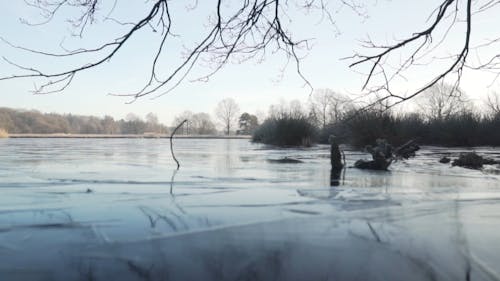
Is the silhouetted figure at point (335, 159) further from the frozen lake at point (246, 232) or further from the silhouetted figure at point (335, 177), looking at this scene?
the frozen lake at point (246, 232)

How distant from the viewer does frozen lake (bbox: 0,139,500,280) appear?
3.76 metres

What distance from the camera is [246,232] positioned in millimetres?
5082

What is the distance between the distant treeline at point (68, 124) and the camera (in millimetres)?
103812

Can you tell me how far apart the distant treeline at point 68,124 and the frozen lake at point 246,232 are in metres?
97.6

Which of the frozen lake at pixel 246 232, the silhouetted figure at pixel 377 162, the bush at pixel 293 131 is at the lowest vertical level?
the frozen lake at pixel 246 232

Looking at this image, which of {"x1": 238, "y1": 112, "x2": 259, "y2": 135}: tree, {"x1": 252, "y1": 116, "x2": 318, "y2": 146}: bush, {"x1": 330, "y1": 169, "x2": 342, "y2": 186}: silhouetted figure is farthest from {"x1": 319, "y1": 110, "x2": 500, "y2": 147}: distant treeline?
{"x1": 238, "y1": 112, "x2": 259, "y2": 135}: tree

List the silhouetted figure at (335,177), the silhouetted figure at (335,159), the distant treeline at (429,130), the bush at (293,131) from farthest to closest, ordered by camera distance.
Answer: the bush at (293,131) < the distant treeline at (429,130) < the silhouetted figure at (335,159) < the silhouetted figure at (335,177)

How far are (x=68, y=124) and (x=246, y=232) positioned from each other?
406 feet

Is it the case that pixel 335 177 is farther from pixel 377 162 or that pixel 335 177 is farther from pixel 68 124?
pixel 68 124

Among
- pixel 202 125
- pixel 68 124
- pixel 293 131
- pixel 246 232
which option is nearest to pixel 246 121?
pixel 202 125

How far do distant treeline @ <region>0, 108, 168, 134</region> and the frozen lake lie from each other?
97.6 meters

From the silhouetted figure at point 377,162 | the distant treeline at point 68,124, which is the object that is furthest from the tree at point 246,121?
the silhouetted figure at point 377,162

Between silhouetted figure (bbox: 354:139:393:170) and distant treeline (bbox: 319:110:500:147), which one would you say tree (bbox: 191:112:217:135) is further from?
silhouetted figure (bbox: 354:139:393:170)

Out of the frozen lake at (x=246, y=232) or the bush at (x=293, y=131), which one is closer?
the frozen lake at (x=246, y=232)
